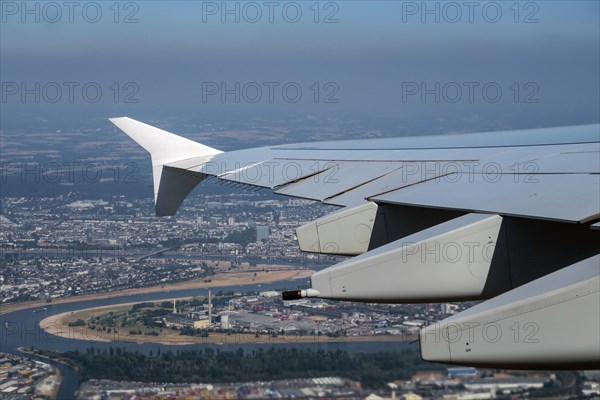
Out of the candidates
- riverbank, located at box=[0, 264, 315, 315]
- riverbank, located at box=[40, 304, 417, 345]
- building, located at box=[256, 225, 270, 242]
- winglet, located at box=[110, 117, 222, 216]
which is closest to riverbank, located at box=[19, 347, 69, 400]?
riverbank, located at box=[40, 304, 417, 345]

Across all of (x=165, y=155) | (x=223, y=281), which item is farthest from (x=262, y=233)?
(x=165, y=155)

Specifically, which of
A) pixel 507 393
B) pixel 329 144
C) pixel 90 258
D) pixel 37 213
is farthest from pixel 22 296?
pixel 37 213

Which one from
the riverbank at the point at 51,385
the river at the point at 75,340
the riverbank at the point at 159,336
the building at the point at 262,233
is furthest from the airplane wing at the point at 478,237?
the building at the point at 262,233

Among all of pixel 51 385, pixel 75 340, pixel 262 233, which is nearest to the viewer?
pixel 51 385

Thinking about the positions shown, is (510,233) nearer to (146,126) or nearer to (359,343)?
(359,343)

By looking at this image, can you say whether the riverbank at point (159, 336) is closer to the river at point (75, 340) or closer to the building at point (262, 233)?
the river at point (75, 340)

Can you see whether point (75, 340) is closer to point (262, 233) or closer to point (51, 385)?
point (51, 385)
